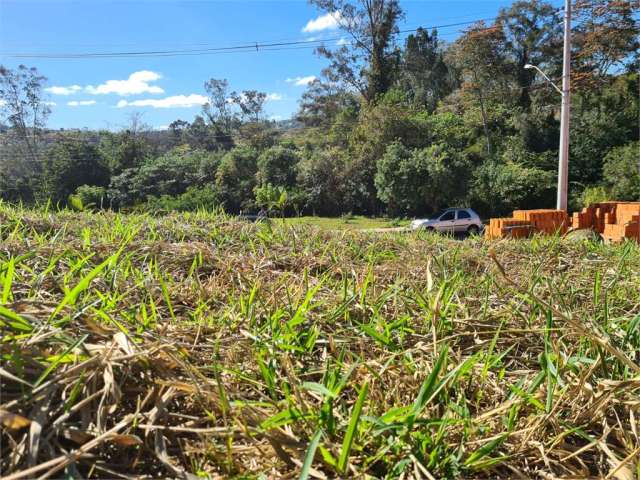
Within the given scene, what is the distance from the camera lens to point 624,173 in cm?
1959

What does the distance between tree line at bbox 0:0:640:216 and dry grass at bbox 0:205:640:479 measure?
15261 mm

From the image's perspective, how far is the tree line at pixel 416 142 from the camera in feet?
73.9

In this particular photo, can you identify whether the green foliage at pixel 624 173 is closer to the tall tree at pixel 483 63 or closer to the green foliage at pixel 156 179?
the tall tree at pixel 483 63

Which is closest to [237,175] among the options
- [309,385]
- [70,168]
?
[70,168]

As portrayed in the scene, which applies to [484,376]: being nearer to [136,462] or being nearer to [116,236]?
[136,462]

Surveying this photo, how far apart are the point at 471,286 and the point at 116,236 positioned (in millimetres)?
1491

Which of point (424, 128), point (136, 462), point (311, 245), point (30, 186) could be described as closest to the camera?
point (136, 462)

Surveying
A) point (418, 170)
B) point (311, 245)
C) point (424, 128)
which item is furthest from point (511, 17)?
point (311, 245)

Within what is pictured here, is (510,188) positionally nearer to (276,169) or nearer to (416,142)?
(416,142)

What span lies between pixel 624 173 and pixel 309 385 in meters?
23.2

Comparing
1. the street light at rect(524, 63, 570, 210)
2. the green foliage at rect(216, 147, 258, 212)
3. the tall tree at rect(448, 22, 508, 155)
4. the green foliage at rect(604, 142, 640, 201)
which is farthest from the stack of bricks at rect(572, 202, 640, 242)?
the green foliage at rect(216, 147, 258, 212)

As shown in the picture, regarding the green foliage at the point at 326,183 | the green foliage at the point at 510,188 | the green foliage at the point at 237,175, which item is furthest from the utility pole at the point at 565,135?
the green foliage at the point at 237,175

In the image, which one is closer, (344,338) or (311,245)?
(344,338)

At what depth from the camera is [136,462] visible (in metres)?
0.65
